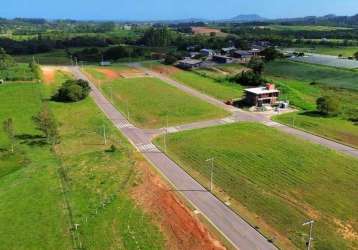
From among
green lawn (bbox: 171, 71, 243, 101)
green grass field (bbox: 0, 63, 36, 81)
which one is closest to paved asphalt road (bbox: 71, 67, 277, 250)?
green lawn (bbox: 171, 71, 243, 101)

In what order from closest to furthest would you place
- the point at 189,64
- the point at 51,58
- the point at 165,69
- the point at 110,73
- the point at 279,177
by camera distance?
the point at 279,177
the point at 110,73
the point at 165,69
the point at 189,64
the point at 51,58

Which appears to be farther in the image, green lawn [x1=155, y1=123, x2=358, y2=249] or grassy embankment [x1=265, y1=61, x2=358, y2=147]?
grassy embankment [x1=265, y1=61, x2=358, y2=147]

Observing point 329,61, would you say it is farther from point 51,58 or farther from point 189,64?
point 51,58

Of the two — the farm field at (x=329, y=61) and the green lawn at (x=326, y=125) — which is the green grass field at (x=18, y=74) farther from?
the farm field at (x=329, y=61)

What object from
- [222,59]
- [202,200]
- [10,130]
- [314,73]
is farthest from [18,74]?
[314,73]

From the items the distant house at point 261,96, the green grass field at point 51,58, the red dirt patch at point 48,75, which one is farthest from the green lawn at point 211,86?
the green grass field at point 51,58

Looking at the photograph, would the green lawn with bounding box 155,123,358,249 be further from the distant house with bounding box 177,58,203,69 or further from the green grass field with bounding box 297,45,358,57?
the green grass field with bounding box 297,45,358,57

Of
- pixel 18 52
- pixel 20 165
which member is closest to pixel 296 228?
pixel 20 165
